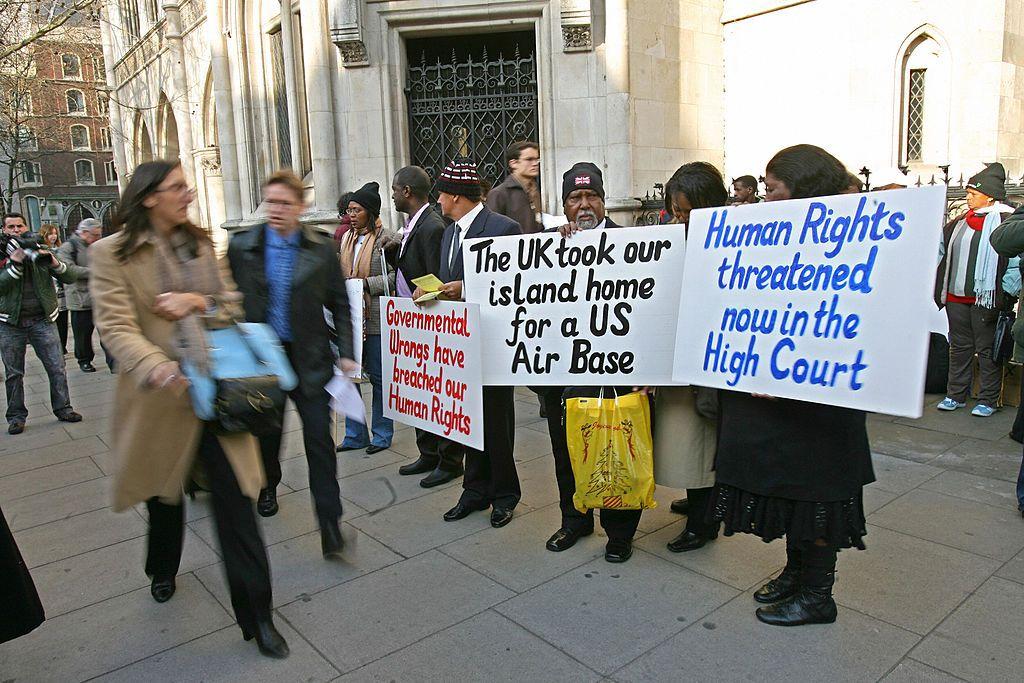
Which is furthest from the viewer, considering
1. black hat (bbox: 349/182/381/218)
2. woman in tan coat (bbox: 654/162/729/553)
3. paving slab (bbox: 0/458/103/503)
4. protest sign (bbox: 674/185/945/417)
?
black hat (bbox: 349/182/381/218)

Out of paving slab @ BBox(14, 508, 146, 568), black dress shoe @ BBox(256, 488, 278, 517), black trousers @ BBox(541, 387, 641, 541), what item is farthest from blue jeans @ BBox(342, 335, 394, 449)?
black trousers @ BBox(541, 387, 641, 541)

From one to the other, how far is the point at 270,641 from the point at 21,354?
6.07 meters

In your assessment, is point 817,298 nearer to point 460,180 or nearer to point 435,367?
point 460,180

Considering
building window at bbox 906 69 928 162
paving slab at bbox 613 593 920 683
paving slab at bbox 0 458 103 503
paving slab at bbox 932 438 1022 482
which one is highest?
building window at bbox 906 69 928 162

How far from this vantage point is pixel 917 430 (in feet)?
19.6

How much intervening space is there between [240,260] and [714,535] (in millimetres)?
2818

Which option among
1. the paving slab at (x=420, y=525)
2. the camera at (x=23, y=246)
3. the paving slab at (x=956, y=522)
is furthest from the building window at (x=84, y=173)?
the paving slab at (x=956, y=522)

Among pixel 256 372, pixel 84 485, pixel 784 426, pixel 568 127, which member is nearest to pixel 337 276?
pixel 256 372

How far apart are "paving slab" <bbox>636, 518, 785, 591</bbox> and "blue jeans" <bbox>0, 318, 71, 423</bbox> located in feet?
21.4

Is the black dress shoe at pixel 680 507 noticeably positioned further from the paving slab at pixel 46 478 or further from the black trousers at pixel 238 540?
the paving slab at pixel 46 478

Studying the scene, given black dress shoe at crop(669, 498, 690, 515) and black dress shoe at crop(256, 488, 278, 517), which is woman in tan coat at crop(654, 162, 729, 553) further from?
black dress shoe at crop(256, 488, 278, 517)

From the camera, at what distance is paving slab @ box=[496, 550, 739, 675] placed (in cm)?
300

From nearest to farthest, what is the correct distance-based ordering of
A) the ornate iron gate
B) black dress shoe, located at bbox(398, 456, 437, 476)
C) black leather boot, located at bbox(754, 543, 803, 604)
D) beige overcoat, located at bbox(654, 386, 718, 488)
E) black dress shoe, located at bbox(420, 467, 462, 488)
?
1. black leather boot, located at bbox(754, 543, 803, 604)
2. beige overcoat, located at bbox(654, 386, 718, 488)
3. black dress shoe, located at bbox(420, 467, 462, 488)
4. black dress shoe, located at bbox(398, 456, 437, 476)
5. the ornate iron gate

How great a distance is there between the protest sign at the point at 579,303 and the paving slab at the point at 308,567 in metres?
1.11
